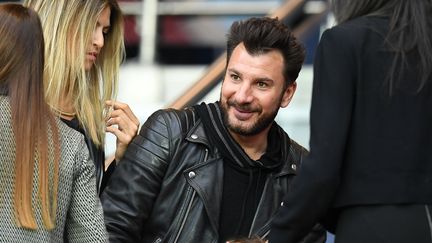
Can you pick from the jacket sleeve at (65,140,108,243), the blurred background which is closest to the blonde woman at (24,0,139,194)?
the jacket sleeve at (65,140,108,243)

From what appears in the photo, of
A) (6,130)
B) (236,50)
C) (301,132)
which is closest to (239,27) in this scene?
(236,50)

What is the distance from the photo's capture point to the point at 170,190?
12.5ft

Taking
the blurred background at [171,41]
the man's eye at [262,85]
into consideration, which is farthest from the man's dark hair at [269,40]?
the blurred background at [171,41]

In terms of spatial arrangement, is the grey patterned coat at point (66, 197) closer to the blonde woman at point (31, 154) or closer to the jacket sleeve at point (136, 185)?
the blonde woman at point (31, 154)

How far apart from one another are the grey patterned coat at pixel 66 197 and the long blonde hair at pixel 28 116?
0.02 meters

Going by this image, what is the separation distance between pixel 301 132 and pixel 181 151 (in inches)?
96.2

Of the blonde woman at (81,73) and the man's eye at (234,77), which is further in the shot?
the blonde woman at (81,73)

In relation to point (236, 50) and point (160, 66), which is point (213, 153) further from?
point (160, 66)

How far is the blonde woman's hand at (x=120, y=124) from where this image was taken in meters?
4.05

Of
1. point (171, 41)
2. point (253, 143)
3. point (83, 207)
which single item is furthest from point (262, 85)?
point (171, 41)

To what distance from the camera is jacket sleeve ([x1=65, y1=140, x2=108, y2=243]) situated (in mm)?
3326

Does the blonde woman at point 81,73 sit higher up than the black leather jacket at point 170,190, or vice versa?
the blonde woman at point 81,73

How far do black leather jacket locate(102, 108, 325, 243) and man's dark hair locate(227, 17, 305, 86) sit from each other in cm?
36

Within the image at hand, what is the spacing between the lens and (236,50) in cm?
396
